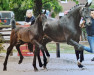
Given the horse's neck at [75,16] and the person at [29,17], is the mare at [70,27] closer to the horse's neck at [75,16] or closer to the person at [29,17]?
the horse's neck at [75,16]

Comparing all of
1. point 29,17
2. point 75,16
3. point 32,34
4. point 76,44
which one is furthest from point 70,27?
point 29,17

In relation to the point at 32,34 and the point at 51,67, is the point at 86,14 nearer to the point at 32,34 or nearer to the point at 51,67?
the point at 32,34

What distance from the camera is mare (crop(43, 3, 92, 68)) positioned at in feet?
36.4

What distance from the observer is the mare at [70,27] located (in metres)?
11.1

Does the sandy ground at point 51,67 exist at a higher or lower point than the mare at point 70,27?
lower

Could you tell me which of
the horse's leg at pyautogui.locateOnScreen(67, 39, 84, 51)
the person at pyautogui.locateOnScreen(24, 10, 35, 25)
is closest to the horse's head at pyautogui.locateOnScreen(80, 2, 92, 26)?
the horse's leg at pyautogui.locateOnScreen(67, 39, 84, 51)

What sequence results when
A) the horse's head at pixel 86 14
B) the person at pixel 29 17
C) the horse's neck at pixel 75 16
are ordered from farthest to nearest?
the person at pixel 29 17, the horse's neck at pixel 75 16, the horse's head at pixel 86 14

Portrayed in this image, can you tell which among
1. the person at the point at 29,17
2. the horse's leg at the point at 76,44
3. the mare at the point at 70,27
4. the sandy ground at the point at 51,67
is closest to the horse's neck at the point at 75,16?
the mare at the point at 70,27

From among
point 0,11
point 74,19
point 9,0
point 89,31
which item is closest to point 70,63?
point 89,31

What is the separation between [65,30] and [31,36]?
3.33ft

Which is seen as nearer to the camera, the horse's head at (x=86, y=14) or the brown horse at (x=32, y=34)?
the horse's head at (x=86, y=14)

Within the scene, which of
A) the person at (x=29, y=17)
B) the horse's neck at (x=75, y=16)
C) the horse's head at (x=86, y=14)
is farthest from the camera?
the person at (x=29, y=17)

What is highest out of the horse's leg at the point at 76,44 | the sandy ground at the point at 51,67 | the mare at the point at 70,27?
the mare at the point at 70,27

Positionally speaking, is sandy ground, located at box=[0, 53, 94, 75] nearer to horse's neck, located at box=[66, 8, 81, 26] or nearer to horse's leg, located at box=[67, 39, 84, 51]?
horse's leg, located at box=[67, 39, 84, 51]
